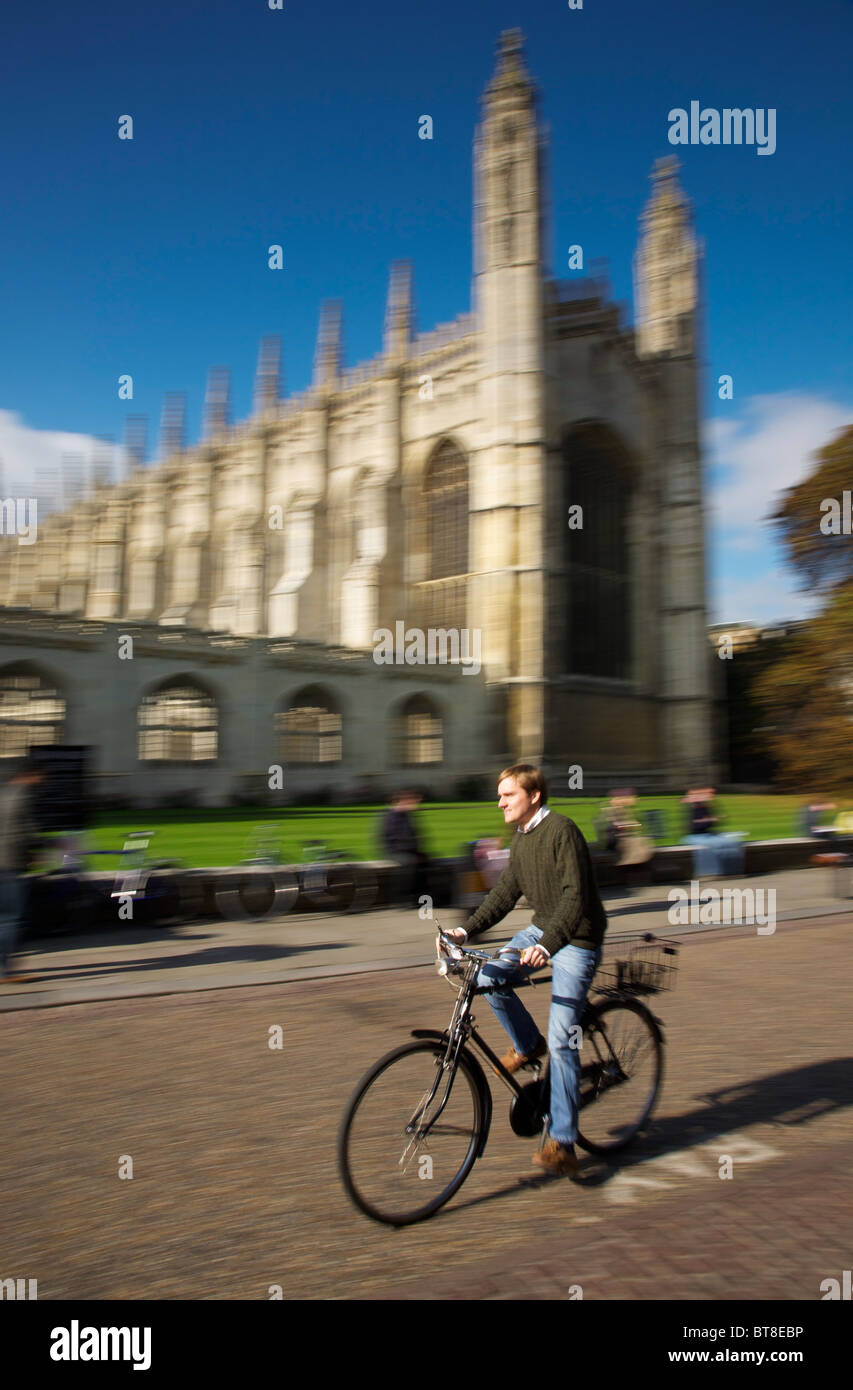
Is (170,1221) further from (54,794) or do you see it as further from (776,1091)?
(54,794)

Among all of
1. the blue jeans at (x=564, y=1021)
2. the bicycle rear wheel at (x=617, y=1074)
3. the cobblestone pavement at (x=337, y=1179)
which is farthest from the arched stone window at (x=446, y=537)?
the blue jeans at (x=564, y=1021)

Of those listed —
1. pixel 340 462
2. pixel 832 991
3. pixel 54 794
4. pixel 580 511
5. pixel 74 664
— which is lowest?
pixel 832 991

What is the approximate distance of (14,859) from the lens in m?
6.99

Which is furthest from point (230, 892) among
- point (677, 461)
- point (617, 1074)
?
point (677, 461)

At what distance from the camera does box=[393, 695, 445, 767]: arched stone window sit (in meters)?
32.4

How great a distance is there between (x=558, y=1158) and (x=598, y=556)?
122 feet

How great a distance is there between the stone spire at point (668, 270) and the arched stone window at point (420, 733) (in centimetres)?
1979

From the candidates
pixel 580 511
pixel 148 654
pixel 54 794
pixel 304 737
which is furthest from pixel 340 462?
pixel 54 794

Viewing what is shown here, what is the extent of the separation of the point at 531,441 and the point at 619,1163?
3174 centimetres

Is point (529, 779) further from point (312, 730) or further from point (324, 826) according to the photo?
point (312, 730)

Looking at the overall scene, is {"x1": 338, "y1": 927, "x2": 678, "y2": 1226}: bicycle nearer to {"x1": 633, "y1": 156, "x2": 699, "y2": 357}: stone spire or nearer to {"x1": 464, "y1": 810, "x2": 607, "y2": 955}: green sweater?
{"x1": 464, "y1": 810, "x2": 607, "y2": 955}: green sweater

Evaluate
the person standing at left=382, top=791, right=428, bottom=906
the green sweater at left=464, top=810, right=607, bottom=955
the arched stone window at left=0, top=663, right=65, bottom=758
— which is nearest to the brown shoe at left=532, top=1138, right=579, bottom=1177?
the green sweater at left=464, top=810, right=607, bottom=955

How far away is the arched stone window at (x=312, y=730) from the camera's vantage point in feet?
98.3
